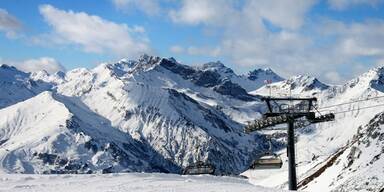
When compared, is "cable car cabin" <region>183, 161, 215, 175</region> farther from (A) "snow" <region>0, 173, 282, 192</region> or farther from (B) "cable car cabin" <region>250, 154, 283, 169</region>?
(A) "snow" <region>0, 173, 282, 192</region>

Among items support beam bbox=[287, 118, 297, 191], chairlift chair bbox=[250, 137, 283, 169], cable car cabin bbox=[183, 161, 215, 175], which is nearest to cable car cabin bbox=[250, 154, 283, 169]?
chairlift chair bbox=[250, 137, 283, 169]

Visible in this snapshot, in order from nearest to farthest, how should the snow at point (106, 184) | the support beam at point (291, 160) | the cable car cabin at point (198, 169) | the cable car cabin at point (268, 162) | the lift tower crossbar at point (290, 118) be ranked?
1. the snow at point (106, 184)
2. the support beam at point (291, 160)
3. the lift tower crossbar at point (290, 118)
4. the cable car cabin at point (268, 162)
5. the cable car cabin at point (198, 169)

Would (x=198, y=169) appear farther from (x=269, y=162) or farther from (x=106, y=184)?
(x=106, y=184)

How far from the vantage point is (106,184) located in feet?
153

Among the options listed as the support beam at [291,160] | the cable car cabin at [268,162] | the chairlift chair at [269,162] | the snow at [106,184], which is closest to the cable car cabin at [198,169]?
the chairlift chair at [269,162]

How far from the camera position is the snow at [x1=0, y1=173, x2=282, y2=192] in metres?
43.7

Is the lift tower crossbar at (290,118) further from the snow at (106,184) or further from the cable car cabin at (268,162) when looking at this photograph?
the snow at (106,184)

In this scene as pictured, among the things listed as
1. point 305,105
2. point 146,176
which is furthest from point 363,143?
point 146,176

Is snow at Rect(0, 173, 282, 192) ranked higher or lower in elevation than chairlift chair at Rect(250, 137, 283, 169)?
lower

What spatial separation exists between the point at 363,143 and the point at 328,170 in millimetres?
6719

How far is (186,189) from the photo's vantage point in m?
43.9

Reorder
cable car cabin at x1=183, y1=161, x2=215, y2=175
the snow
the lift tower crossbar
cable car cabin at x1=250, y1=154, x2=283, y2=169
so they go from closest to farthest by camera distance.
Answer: the snow → the lift tower crossbar → cable car cabin at x1=250, y1=154, x2=283, y2=169 → cable car cabin at x1=183, y1=161, x2=215, y2=175

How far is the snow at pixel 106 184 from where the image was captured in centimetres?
4366

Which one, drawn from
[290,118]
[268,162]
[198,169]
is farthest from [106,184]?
[198,169]
